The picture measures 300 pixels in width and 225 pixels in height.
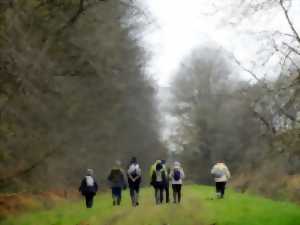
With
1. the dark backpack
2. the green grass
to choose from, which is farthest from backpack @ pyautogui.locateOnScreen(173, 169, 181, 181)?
the green grass

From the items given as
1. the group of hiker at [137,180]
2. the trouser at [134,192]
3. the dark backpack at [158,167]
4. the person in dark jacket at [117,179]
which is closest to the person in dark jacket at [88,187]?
the group of hiker at [137,180]

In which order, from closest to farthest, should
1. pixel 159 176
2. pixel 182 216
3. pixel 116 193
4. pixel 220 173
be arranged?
1. pixel 182 216
2. pixel 159 176
3. pixel 116 193
4. pixel 220 173

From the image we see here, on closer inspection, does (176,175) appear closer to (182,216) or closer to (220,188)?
(220,188)

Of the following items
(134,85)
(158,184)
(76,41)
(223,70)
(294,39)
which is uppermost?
(223,70)

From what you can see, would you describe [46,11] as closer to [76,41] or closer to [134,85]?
[76,41]

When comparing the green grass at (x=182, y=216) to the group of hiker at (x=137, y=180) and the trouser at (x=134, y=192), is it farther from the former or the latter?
the group of hiker at (x=137, y=180)

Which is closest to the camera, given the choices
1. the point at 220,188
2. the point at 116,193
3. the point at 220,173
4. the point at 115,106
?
the point at 116,193

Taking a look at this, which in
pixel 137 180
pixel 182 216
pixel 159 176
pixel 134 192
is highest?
pixel 159 176

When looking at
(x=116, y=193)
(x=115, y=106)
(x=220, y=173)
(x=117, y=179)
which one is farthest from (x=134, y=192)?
(x=115, y=106)

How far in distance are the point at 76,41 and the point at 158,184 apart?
646 cm

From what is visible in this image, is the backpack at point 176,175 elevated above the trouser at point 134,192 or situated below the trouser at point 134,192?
above

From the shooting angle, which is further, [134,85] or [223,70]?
[223,70]

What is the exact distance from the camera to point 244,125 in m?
61.3

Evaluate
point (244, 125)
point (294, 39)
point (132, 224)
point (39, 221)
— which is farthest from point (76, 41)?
point (244, 125)
